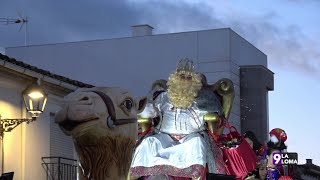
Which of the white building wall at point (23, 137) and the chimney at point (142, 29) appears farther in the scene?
the chimney at point (142, 29)

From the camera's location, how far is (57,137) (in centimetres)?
1686

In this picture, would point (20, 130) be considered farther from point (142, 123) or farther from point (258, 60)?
point (258, 60)

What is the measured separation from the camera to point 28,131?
15797mm

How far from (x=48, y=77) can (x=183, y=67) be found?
642cm

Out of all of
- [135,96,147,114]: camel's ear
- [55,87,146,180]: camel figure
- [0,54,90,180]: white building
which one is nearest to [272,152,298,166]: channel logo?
[0,54,90,180]: white building

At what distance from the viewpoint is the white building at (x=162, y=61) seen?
103ft

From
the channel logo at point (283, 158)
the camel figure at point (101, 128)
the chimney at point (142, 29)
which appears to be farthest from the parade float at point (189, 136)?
the chimney at point (142, 29)

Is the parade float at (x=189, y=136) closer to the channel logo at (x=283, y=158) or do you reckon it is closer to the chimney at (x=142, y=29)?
the channel logo at (x=283, y=158)

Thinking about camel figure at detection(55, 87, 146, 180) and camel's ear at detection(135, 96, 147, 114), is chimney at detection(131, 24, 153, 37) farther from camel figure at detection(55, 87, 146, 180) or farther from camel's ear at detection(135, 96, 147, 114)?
camel figure at detection(55, 87, 146, 180)

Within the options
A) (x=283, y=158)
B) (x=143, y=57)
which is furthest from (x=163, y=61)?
(x=283, y=158)

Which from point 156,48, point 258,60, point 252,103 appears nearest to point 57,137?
point 156,48

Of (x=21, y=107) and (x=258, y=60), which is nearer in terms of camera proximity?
(x=21, y=107)

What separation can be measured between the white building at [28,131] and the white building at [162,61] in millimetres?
14429

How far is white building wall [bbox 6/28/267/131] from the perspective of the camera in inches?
1228
